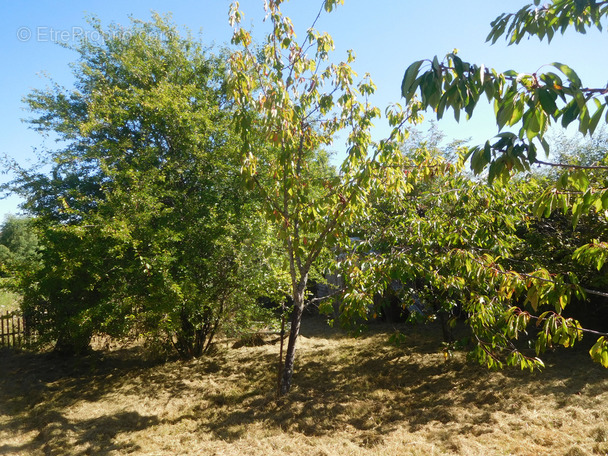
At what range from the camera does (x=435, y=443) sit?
13.8 ft

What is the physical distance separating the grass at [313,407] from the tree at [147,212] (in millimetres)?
977

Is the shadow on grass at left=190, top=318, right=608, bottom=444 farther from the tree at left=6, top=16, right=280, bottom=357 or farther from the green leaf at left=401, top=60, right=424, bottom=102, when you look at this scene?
the green leaf at left=401, top=60, right=424, bottom=102

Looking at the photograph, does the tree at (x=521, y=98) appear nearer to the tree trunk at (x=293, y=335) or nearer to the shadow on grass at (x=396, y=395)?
the shadow on grass at (x=396, y=395)

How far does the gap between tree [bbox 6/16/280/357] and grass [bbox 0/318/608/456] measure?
3.20 feet

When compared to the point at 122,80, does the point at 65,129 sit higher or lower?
lower

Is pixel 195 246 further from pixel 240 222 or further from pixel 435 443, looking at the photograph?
pixel 435 443

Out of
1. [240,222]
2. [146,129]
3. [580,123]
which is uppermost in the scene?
[146,129]

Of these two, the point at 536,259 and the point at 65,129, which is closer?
the point at 536,259

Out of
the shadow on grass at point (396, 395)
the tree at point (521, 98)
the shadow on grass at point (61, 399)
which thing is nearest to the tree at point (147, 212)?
the shadow on grass at point (61, 399)

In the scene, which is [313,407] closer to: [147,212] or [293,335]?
[293,335]

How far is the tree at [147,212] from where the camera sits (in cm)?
616

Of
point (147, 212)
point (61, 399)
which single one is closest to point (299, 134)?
point (147, 212)

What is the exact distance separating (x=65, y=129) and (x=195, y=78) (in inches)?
118

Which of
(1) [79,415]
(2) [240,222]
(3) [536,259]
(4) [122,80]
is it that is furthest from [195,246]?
(3) [536,259]
